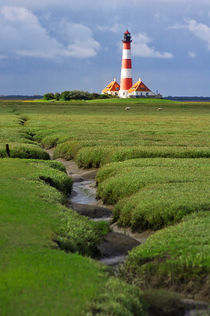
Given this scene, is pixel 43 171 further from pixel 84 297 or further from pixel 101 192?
pixel 84 297

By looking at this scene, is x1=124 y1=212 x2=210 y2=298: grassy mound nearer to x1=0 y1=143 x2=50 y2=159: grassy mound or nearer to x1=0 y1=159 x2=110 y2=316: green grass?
x1=0 y1=159 x2=110 y2=316: green grass

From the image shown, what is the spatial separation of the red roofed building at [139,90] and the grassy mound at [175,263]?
143 metres

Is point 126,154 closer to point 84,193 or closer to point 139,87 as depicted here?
point 84,193

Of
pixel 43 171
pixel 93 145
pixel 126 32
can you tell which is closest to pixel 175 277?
pixel 43 171

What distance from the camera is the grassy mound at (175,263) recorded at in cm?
925

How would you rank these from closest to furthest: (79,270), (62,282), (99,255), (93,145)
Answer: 1. (62,282)
2. (79,270)
3. (99,255)
4. (93,145)

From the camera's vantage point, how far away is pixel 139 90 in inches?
6196

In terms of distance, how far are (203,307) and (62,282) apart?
8.94 feet

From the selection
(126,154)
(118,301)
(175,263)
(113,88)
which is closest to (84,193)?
(126,154)

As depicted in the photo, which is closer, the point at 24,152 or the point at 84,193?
the point at 84,193

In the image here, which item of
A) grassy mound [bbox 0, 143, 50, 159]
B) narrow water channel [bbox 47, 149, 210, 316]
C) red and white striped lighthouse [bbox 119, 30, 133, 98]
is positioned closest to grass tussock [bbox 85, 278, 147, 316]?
narrow water channel [bbox 47, 149, 210, 316]

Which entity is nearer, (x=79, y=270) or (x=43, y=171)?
(x=79, y=270)

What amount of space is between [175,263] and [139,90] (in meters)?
150

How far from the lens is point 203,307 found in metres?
8.70
